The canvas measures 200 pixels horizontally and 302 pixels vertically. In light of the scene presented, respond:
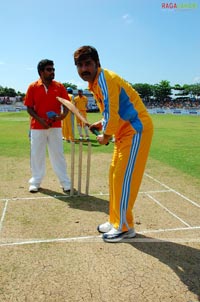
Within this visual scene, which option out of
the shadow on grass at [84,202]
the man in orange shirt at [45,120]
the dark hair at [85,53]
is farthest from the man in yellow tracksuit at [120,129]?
the man in orange shirt at [45,120]

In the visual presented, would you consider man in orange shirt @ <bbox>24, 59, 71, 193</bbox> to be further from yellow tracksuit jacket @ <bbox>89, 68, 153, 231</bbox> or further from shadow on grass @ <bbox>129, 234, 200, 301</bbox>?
shadow on grass @ <bbox>129, 234, 200, 301</bbox>

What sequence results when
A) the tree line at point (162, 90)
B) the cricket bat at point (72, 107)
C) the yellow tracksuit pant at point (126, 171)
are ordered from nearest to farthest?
the yellow tracksuit pant at point (126, 171), the cricket bat at point (72, 107), the tree line at point (162, 90)

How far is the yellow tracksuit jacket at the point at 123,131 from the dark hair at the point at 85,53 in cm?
16

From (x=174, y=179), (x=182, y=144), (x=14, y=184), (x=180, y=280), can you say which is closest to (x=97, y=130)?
(x=180, y=280)

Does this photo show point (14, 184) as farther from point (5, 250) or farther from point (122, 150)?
point (122, 150)

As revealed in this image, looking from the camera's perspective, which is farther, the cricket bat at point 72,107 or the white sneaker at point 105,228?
the cricket bat at point 72,107

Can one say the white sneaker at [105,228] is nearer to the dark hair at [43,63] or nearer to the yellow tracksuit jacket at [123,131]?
the yellow tracksuit jacket at [123,131]

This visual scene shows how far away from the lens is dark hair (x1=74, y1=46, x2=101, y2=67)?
3.24 m

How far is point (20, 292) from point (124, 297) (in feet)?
2.84

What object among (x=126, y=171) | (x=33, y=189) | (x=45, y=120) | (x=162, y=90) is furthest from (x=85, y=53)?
(x=162, y=90)

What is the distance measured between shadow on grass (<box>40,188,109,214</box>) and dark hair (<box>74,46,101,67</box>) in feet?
7.41

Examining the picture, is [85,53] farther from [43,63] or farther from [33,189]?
[33,189]

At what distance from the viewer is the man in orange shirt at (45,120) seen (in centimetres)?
512

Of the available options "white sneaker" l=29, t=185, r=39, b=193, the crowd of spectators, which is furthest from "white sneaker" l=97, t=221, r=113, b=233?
the crowd of spectators
